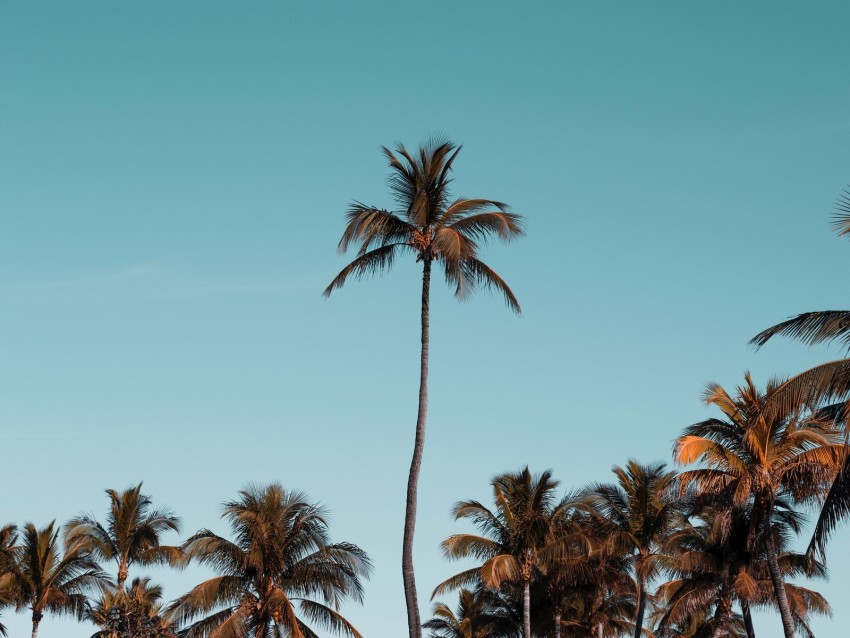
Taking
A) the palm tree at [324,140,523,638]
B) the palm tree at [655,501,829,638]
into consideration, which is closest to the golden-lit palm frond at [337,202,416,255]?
the palm tree at [324,140,523,638]

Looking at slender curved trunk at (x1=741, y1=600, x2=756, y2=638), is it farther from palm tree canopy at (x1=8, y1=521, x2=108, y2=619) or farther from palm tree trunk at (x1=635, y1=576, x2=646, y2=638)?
palm tree canopy at (x1=8, y1=521, x2=108, y2=619)

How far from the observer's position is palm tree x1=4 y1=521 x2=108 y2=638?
45469mm

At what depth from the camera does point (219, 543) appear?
39.0 m

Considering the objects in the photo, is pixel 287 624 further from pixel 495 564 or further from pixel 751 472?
pixel 751 472

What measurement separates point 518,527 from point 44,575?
20.1 meters

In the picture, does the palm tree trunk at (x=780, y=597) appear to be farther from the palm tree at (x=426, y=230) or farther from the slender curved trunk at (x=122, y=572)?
the slender curved trunk at (x=122, y=572)

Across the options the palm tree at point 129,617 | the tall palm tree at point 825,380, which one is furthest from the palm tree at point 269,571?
the tall palm tree at point 825,380

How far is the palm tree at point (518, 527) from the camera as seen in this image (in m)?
46.4

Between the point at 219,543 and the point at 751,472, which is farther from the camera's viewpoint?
the point at 219,543

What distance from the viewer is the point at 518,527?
46656 millimetres

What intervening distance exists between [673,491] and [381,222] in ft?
40.4

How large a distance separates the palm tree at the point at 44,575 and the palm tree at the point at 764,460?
89.1 ft

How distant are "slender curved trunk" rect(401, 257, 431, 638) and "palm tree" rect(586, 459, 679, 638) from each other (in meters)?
A: 19.0

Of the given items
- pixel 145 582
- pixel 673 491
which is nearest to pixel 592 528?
pixel 673 491
